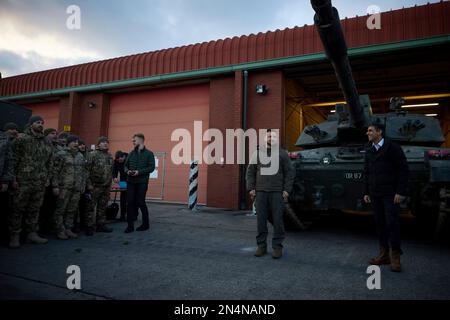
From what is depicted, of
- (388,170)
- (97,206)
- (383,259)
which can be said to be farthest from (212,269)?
(97,206)

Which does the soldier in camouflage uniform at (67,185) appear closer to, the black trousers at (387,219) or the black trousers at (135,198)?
the black trousers at (135,198)

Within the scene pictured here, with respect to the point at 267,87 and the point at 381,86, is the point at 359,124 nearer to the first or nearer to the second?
the point at 267,87

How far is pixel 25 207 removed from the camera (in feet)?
15.3

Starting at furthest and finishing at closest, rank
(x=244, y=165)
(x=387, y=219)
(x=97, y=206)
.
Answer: (x=244, y=165) → (x=97, y=206) → (x=387, y=219)

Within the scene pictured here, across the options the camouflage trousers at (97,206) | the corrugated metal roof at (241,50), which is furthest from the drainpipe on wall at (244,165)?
the camouflage trousers at (97,206)

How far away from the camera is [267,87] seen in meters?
10.3

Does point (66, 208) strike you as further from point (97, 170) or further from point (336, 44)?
point (336, 44)

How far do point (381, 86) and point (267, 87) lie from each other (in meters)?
5.16

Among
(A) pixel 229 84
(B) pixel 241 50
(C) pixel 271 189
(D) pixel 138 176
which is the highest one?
(B) pixel 241 50

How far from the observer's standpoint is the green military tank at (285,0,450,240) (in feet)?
14.2

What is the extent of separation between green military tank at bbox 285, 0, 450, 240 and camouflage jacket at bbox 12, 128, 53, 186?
4127 mm

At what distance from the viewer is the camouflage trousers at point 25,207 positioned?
4516mm

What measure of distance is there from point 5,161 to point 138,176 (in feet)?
7.45

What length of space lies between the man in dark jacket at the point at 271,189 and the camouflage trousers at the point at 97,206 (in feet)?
10.0
